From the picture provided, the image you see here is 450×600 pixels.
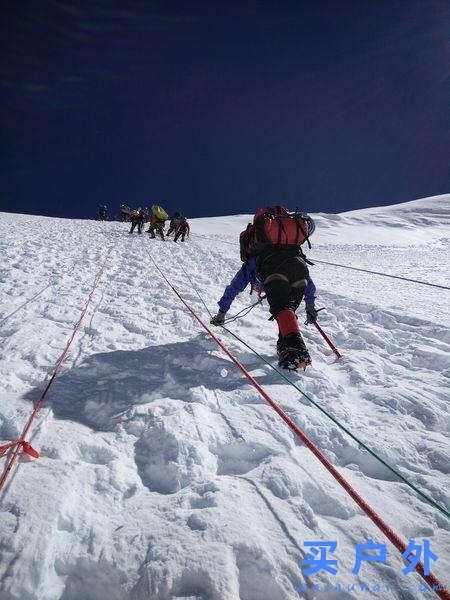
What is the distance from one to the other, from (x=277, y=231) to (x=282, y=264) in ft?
1.12

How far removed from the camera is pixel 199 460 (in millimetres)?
1733

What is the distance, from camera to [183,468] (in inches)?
65.7

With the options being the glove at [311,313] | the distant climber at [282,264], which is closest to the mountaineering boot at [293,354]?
the distant climber at [282,264]

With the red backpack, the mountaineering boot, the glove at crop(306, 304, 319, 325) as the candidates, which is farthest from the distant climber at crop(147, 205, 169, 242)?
the mountaineering boot

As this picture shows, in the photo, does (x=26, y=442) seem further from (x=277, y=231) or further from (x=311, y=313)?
(x=311, y=313)

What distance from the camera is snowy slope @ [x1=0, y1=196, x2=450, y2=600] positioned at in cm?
121

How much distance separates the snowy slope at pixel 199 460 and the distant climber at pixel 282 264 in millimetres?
373

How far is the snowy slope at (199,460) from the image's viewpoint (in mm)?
1214

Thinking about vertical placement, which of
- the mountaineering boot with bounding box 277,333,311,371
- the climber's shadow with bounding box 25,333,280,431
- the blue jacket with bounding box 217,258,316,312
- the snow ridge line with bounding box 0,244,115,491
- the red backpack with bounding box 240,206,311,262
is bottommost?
the climber's shadow with bounding box 25,333,280,431

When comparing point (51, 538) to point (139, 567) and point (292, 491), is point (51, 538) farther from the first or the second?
point (292, 491)

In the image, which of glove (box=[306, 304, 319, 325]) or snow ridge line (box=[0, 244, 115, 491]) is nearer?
snow ridge line (box=[0, 244, 115, 491])

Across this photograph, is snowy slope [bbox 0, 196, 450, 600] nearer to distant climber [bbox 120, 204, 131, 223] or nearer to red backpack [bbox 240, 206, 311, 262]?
red backpack [bbox 240, 206, 311, 262]

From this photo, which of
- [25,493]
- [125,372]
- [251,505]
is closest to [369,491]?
[251,505]

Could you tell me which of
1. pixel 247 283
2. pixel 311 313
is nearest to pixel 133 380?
pixel 247 283
